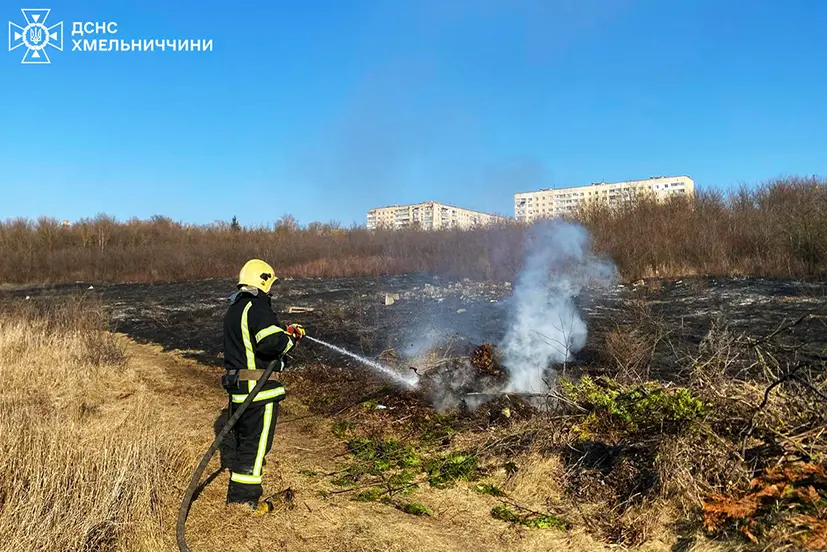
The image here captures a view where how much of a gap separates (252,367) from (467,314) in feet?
31.0

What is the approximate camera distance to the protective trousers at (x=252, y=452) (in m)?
4.04

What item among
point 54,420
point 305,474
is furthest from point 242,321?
point 54,420

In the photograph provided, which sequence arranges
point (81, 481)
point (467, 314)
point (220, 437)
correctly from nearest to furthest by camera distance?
1. point (81, 481)
2. point (220, 437)
3. point (467, 314)

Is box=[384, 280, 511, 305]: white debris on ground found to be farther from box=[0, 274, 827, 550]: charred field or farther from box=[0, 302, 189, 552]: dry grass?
box=[0, 302, 189, 552]: dry grass

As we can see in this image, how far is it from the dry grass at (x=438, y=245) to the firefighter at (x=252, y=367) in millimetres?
14468

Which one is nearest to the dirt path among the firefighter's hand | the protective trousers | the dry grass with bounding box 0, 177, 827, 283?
the protective trousers

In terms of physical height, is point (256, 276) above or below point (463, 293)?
above

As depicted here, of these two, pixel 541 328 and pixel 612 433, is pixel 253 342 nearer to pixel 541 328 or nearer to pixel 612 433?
pixel 612 433

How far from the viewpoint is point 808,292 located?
13875 millimetres

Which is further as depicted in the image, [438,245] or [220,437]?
[438,245]

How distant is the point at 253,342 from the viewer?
4.12 meters

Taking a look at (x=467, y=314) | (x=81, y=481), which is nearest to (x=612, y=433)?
(x=81, y=481)

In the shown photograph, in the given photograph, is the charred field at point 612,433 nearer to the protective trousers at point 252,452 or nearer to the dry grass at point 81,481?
the protective trousers at point 252,452

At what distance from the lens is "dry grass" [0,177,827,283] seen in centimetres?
1895
